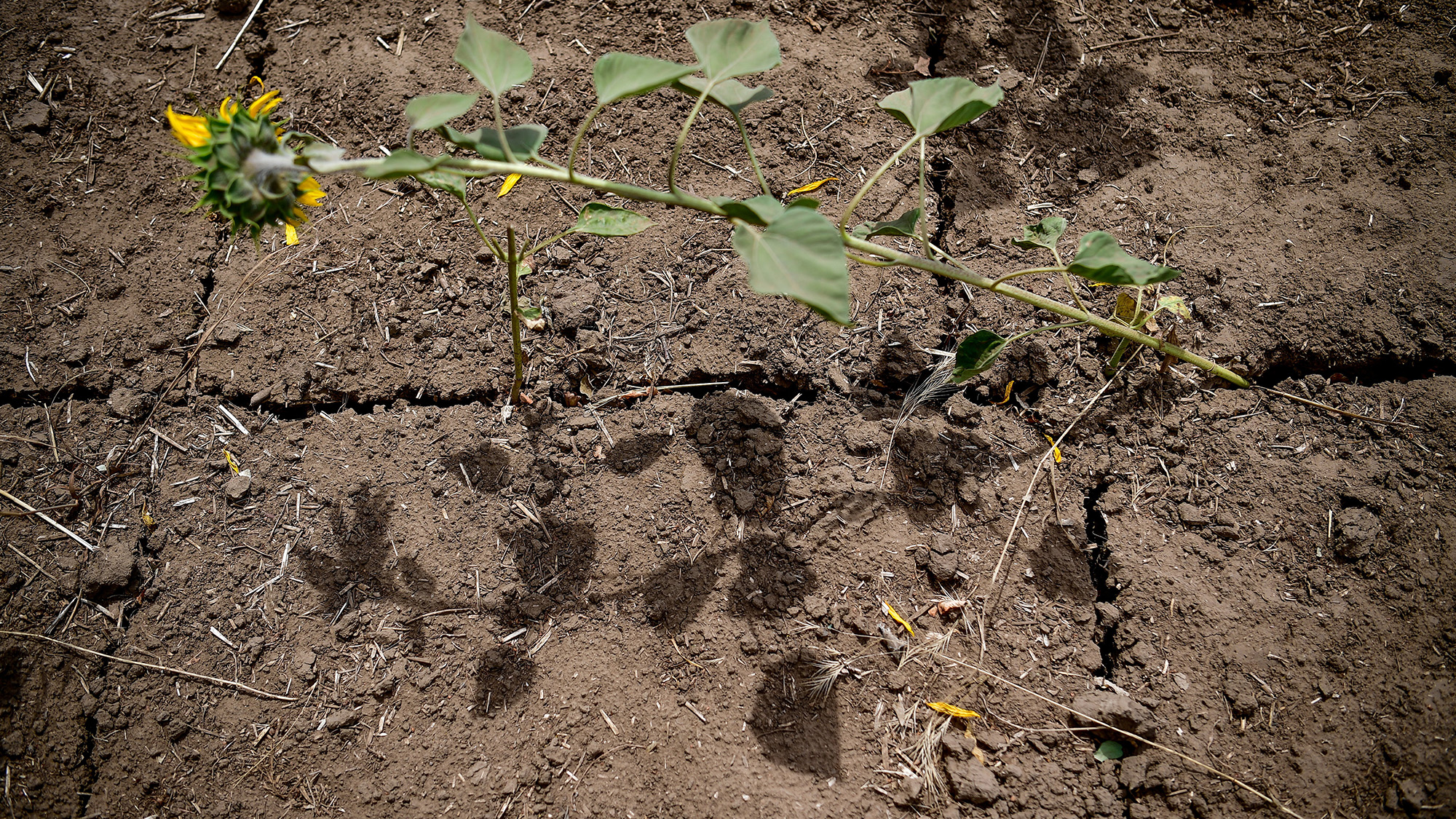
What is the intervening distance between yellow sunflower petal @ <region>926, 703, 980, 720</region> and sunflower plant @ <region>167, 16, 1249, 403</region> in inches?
30.0

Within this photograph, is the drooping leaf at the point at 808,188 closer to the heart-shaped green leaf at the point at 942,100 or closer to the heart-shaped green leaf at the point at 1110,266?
the heart-shaped green leaf at the point at 942,100

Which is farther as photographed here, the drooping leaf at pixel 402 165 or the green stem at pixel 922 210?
the green stem at pixel 922 210

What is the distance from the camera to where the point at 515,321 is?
1.75m

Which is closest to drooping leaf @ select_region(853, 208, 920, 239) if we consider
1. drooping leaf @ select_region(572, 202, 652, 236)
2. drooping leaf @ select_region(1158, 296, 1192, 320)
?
drooping leaf @ select_region(572, 202, 652, 236)

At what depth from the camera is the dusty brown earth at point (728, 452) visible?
5.65 feet

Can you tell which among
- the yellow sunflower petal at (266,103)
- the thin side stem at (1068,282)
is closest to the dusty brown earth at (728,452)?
the thin side stem at (1068,282)

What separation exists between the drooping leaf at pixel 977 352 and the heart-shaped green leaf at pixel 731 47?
76 cm

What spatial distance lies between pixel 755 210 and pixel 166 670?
1773 millimetres

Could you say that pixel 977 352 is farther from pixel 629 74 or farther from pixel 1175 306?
pixel 629 74

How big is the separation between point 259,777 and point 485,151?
1501mm

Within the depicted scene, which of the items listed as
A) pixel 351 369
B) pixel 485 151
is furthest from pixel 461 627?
pixel 485 151

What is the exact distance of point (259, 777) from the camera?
1726mm

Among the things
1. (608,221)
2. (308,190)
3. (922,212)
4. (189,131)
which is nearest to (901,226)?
(922,212)

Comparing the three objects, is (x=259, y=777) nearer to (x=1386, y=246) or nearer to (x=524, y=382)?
(x=524, y=382)
